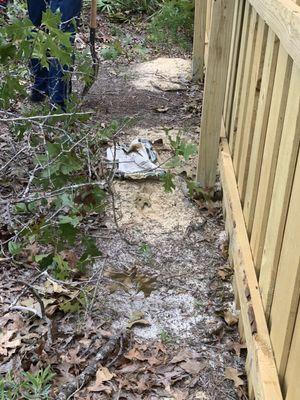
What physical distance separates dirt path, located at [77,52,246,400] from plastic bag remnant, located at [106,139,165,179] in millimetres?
87

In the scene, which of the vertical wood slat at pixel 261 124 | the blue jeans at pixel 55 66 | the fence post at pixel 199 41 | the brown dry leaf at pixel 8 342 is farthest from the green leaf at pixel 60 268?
the fence post at pixel 199 41

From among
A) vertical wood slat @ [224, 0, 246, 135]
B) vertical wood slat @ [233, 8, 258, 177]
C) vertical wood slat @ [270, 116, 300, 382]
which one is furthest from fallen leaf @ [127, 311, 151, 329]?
vertical wood slat @ [224, 0, 246, 135]

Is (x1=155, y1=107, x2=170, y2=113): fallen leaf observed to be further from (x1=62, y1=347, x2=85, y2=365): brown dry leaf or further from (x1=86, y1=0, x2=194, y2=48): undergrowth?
(x1=62, y1=347, x2=85, y2=365): brown dry leaf

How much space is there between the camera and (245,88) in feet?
10.2

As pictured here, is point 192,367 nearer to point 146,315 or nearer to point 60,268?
point 146,315

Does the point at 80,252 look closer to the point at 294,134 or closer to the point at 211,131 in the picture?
A: the point at 211,131

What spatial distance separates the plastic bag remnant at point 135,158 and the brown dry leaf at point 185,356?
5.06ft

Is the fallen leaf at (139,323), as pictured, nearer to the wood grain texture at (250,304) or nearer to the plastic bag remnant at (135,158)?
the wood grain texture at (250,304)

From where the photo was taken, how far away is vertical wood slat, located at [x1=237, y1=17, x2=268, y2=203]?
2.61 meters

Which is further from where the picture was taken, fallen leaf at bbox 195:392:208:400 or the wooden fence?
fallen leaf at bbox 195:392:208:400

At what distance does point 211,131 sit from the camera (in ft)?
11.7

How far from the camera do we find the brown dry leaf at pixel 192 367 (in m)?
2.39

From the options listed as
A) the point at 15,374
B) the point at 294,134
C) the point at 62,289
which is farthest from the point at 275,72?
the point at 15,374

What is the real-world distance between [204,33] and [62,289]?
3985mm
